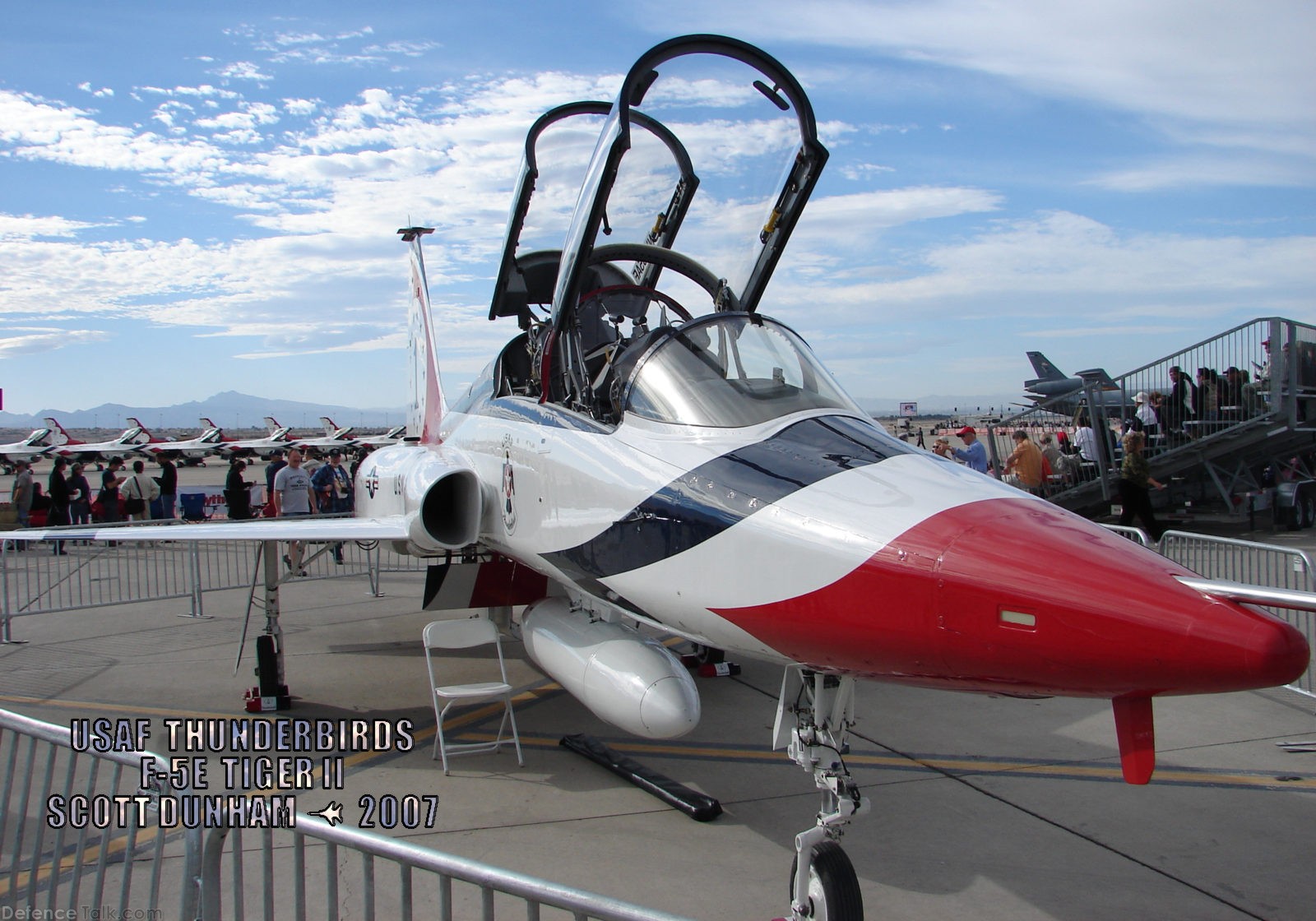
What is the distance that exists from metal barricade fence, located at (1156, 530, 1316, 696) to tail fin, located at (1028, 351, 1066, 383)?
46340 millimetres

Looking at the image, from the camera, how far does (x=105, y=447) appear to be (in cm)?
4766

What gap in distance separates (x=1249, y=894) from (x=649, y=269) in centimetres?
472

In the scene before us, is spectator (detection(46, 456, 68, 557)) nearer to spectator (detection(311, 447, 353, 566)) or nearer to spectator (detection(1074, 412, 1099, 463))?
spectator (detection(311, 447, 353, 566))

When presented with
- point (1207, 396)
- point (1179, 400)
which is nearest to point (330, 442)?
point (1179, 400)

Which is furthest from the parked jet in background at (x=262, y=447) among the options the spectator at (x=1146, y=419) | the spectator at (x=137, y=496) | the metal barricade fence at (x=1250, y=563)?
the metal barricade fence at (x=1250, y=563)

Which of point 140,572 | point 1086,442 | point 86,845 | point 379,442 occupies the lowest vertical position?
point 140,572

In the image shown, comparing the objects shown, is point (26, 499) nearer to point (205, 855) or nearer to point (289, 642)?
point (289, 642)

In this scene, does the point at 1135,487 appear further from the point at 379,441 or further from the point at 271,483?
the point at 379,441

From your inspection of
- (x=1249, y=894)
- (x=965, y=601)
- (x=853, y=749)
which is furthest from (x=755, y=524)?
(x=853, y=749)

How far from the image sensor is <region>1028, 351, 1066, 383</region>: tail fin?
5247 cm

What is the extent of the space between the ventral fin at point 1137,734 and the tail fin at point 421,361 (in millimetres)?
8236

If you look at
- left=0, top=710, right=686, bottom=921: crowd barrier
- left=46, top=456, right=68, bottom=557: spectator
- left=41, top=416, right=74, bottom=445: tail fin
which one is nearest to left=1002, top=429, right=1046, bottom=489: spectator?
left=0, top=710, right=686, bottom=921: crowd barrier

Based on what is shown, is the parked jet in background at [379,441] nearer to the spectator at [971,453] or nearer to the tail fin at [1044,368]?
the spectator at [971,453]

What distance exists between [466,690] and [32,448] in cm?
5053
